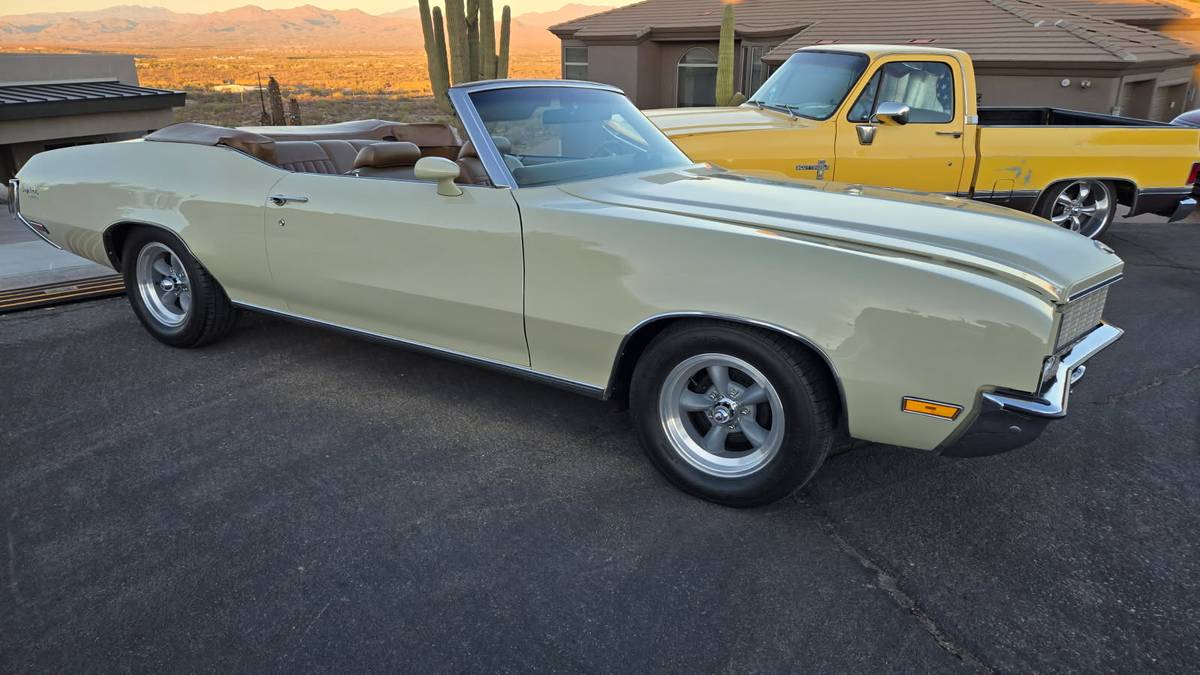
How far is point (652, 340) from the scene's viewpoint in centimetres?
330

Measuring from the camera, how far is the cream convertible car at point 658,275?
2.77 metres

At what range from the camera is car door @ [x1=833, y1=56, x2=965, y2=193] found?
6.88 m

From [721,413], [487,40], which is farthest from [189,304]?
[487,40]

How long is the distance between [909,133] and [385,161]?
15.4 ft

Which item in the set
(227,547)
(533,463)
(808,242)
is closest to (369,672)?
(227,547)

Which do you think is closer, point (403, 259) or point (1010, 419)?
point (1010, 419)

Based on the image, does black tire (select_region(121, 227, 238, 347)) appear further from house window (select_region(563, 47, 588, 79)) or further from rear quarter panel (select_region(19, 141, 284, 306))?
house window (select_region(563, 47, 588, 79))

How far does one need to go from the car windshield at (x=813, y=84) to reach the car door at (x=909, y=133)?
0.17 meters

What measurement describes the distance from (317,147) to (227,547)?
2.61 metres

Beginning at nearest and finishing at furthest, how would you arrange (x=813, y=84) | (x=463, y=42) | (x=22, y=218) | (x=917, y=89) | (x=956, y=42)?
(x=22, y=218)
(x=917, y=89)
(x=813, y=84)
(x=956, y=42)
(x=463, y=42)

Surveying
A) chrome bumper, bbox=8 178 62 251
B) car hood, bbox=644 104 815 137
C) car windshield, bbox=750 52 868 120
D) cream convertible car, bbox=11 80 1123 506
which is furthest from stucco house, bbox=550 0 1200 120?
chrome bumper, bbox=8 178 62 251

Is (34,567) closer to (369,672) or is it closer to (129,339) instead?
(369,672)

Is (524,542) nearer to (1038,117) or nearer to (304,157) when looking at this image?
(304,157)

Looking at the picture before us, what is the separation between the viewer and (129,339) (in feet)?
16.8
